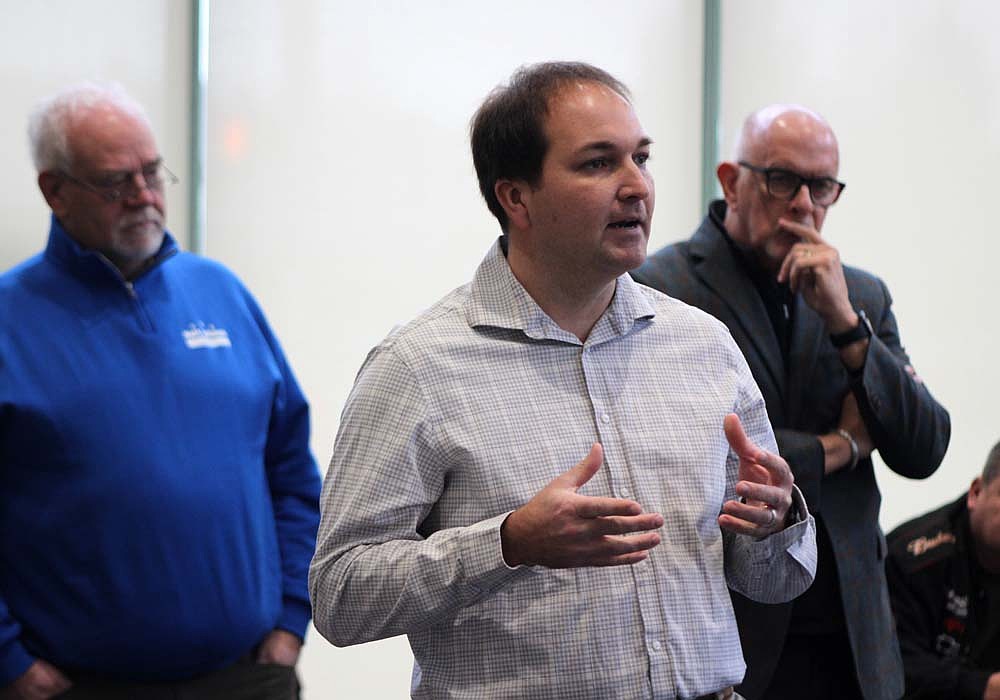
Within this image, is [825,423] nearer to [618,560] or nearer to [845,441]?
[845,441]

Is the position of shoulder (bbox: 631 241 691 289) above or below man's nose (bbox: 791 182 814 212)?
below

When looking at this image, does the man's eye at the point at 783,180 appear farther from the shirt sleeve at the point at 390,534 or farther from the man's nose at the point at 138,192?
the man's nose at the point at 138,192

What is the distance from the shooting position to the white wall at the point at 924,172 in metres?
3.75

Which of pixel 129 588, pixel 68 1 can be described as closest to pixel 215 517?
pixel 129 588

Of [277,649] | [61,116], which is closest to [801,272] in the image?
[277,649]

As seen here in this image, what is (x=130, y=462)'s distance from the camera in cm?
232

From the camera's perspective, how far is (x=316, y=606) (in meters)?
1.69

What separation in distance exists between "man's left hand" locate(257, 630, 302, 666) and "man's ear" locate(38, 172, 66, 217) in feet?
3.01

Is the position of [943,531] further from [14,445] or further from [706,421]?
Result: [14,445]

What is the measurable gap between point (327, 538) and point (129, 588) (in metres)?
0.78

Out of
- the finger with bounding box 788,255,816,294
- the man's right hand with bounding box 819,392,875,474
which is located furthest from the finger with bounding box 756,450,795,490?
the finger with bounding box 788,255,816,294

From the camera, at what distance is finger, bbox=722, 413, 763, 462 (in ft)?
5.52

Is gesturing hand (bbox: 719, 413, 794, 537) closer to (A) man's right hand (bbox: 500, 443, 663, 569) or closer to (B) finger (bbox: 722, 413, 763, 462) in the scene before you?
(B) finger (bbox: 722, 413, 763, 462)

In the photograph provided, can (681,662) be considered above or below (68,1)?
below
